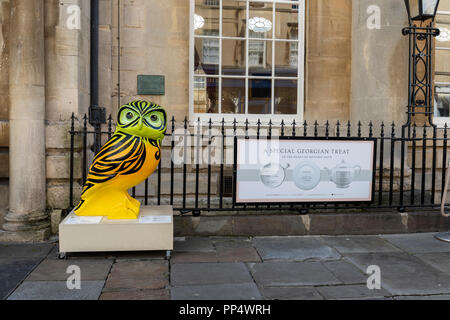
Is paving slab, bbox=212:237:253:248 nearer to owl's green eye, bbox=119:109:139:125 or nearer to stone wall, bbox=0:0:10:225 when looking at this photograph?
owl's green eye, bbox=119:109:139:125

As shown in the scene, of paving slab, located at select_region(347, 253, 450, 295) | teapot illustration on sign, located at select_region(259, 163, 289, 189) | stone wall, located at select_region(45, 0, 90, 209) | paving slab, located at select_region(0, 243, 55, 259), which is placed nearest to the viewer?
paving slab, located at select_region(347, 253, 450, 295)

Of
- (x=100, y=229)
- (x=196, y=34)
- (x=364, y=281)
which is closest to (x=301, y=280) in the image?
(x=364, y=281)

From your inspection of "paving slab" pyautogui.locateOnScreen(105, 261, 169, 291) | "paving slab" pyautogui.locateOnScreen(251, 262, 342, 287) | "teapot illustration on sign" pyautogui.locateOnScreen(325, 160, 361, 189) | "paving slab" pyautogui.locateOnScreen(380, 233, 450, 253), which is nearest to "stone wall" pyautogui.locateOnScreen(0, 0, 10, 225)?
"paving slab" pyautogui.locateOnScreen(105, 261, 169, 291)

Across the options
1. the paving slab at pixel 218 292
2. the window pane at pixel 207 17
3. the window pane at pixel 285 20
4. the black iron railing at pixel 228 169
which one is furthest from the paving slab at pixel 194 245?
the window pane at pixel 285 20

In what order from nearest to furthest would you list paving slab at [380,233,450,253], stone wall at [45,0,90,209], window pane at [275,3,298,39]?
paving slab at [380,233,450,253]
stone wall at [45,0,90,209]
window pane at [275,3,298,39]

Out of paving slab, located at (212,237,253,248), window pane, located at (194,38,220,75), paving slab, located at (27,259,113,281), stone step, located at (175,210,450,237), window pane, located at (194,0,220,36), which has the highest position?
window pane, located at (194,0,220,36)

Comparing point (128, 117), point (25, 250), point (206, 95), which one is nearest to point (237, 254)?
point (128, 117)

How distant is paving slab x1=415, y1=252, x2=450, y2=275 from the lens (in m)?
4.35

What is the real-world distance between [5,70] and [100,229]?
8.57ft

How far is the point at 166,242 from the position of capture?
14.8 ft

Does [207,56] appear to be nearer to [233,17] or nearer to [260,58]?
[233,17]

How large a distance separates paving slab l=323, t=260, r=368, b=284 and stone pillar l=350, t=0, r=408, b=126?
116 inches

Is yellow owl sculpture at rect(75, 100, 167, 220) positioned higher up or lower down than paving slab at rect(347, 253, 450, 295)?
higher up

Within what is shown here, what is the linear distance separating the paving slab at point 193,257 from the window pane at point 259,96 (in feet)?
9.50
